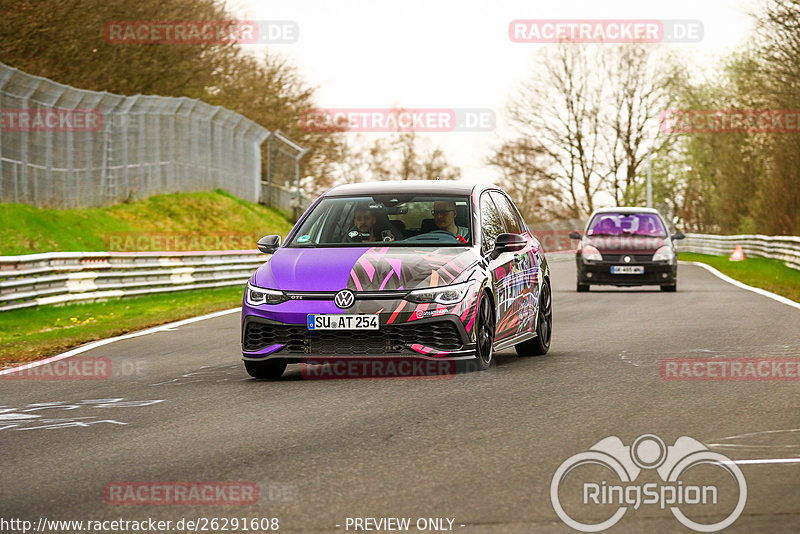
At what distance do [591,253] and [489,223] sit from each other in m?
14.0

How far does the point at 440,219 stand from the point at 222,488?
18.3 ft

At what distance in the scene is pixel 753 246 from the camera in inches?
1925

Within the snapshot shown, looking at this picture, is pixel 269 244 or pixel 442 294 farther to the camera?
pixel 269 244

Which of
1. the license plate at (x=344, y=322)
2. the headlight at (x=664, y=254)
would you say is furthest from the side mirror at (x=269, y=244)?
the headlight at (x=664, y=254)

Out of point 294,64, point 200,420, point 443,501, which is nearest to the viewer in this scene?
point 443,501

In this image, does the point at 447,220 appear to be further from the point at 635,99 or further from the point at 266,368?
the point at 635,99

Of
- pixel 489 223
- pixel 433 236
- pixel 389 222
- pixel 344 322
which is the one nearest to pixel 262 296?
pixel 344 322

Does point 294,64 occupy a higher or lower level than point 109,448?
higher

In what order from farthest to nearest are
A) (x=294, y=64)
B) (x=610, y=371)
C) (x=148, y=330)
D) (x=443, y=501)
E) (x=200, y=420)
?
(x=294, y=64)
(x=148, y=330)
(x=610, y=371)
(x=200, y=420)
(x=443, y=501)

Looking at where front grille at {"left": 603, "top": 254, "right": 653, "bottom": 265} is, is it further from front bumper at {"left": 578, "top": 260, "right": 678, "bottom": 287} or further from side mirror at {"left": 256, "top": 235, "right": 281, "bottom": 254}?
side mirror at {"left": 256, "top": 235, "right": 281, "bottom": 254}

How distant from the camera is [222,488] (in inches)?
253

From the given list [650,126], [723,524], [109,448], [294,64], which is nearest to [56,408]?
[109,448]

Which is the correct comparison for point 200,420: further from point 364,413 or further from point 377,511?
point 377,511

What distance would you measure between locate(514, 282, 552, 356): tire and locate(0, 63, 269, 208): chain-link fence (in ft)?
54.3
